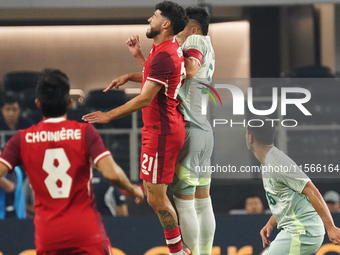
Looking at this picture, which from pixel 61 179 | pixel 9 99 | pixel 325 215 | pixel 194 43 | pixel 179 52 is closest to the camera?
pixel 61 179

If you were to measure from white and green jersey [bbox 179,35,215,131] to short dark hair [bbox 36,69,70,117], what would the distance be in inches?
46.1

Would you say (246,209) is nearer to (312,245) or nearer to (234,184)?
(234,184)

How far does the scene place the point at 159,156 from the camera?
345 cm

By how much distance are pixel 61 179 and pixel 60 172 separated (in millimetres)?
A: 33

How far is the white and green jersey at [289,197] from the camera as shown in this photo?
3158 mm

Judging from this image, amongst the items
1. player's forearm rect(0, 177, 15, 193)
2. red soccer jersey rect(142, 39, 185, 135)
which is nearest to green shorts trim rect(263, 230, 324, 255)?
red soccer jersey rect(142, 39, 185, 135)

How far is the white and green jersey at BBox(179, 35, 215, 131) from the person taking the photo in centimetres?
352

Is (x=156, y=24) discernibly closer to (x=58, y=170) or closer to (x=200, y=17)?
(x=200, y=17)

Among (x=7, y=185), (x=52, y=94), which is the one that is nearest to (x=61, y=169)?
(x=52, y=94)

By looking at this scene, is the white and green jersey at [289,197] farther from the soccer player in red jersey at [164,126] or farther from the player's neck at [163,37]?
the player's neck at [163,37]

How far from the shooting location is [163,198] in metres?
3.43

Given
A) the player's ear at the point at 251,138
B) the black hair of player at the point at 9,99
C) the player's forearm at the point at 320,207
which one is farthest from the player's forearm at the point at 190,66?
the black hair of player at the point at 9,99

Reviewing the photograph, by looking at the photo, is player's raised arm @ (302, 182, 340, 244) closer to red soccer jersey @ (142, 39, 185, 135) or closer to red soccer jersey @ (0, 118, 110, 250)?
red soccer jersey @ (142, 39, 185, 135)

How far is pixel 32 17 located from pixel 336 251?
3201mm
